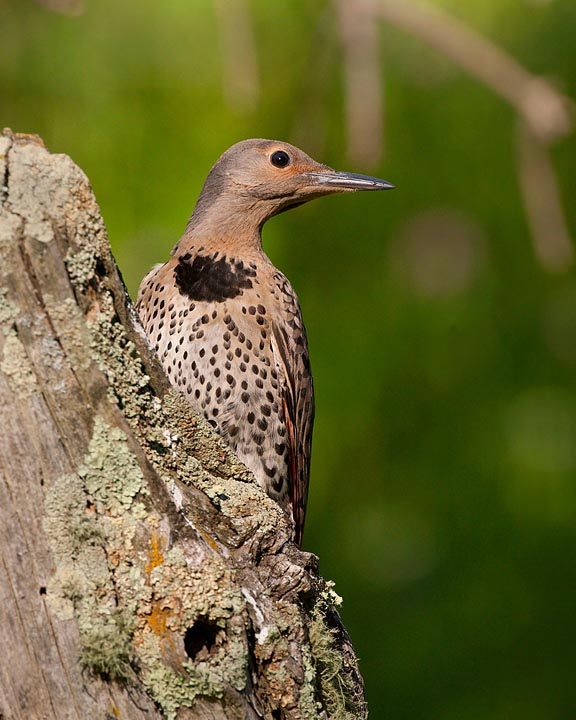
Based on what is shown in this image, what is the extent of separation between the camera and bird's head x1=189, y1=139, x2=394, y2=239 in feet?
15.5

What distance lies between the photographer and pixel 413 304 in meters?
6.16

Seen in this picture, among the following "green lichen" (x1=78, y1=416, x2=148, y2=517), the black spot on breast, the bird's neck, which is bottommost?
"green lichen" (x1=78, y1=416, x2=148, y2=517)

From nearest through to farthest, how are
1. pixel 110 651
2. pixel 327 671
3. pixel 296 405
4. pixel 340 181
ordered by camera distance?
pixel 110 651
pixel 327 671
pixel 296 405
pixel 340 181

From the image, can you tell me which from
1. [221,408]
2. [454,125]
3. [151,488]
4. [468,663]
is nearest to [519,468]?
[468,663]

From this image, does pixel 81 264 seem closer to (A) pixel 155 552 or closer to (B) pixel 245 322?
(A) pixel 155 552

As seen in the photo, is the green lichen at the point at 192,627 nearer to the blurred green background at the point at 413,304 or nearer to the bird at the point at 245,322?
the bird at the point at 245,322

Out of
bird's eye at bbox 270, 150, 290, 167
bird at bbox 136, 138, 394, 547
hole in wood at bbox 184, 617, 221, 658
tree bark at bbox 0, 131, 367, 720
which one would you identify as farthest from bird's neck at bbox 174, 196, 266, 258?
hole in wood at bbox 184, 617, 221, 658

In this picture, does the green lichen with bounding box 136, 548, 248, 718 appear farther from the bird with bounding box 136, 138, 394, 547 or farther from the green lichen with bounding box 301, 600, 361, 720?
the bird with bounding box 136, 138, 394, 547

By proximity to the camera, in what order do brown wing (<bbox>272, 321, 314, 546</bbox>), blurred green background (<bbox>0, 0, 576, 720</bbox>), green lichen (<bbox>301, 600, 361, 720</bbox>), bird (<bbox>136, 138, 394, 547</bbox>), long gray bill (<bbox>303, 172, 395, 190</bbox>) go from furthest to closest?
blurred green background (<bbox>0, 0, 576, 720</bbox>) < long gray bill (<bbox>303, 172, 395, 190</bbox>) < brown wing (<bbox>272, 321, 314, 546</bbox>) < bird (<bbox>136, 138, 394, 547</bbox>) < green lichen (<bbox>301, 600, 361, 720</bbox>)

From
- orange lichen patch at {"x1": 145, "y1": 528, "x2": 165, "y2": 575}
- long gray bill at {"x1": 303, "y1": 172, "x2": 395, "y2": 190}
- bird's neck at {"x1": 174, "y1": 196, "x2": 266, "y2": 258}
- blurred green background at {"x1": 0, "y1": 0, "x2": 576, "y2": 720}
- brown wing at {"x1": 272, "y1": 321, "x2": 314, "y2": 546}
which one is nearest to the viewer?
orange lichen patch at {"x1": 145, "y1": 528, "x2": 165, "y2": 575}

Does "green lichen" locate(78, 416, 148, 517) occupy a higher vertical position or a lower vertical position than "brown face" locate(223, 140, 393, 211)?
lower

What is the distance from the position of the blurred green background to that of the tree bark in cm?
310

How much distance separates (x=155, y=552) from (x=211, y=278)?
204 centimetres

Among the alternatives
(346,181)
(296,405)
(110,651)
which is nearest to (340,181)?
(346,181)
